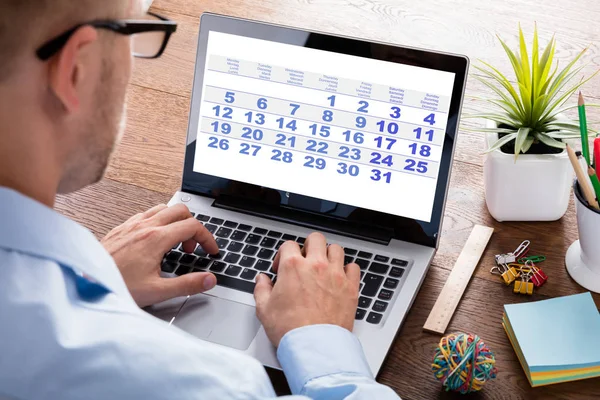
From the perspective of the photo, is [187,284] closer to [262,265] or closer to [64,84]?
[262,265]

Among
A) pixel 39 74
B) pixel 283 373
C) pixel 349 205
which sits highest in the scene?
pixel 39 74

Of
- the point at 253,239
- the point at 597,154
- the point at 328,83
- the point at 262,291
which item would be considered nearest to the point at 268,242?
the point at 253,239

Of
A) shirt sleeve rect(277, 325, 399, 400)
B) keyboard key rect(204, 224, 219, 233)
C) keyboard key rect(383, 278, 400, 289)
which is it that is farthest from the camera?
keyboard key rect(204, 224, 219, 233)

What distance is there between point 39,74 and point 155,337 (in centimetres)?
26

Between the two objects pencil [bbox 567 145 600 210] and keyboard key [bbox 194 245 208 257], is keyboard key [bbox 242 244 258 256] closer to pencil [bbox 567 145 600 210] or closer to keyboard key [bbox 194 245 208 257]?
keyboard key [bbox 194 245 208 257]

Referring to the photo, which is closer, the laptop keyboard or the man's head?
the man's head

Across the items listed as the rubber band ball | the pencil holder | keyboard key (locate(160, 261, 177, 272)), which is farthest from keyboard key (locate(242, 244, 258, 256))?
the pencil holder

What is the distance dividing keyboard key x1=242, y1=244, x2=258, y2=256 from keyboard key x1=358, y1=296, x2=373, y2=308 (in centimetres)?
17

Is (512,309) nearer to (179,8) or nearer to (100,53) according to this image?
(100,53)

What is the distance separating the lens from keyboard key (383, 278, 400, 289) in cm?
112

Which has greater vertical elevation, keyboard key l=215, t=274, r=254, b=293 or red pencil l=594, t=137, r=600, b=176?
red pencil l=594, t=137, r=600, b=176

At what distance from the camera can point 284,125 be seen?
1.21 m

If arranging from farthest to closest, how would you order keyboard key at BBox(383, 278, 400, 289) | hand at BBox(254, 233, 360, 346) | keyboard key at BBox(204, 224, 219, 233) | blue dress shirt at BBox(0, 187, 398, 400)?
keyboard key at BBox(204, 224, 219, 233) < keyboard key at BBox(383, 278, 400, 289) < hand at BBox(254, 233, 360, 346) < blue dress shirt at BBox(0, 187, 398, 400)

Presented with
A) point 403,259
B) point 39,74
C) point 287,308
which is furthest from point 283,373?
point 39,74
